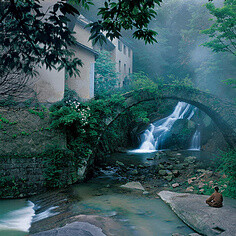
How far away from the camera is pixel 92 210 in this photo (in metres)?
6.47

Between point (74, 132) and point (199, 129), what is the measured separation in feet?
46.3

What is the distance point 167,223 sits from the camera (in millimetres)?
5809

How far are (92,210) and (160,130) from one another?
15.3 meters

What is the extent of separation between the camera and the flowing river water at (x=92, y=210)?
5.59 m

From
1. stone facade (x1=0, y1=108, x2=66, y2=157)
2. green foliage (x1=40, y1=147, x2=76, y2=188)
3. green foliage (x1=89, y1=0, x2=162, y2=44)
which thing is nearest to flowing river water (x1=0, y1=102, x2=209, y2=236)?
green foliage (x1=40, y1=147, x2=76, y2=188)

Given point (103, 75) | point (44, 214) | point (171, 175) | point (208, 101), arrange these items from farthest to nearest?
point (103, 75) < point (208, 101) < point (171, 175) < point (44, 214)

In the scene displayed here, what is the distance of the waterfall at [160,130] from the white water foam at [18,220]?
13.2 metres

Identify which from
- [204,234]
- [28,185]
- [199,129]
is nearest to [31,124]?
[28,185]

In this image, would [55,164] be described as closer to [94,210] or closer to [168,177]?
[94,210]

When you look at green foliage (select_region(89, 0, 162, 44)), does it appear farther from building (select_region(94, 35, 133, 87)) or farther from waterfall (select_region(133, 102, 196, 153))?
building (select_region(94, 35, 133, 87))

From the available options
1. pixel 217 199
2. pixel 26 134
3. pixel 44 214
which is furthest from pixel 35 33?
pixel 26 134

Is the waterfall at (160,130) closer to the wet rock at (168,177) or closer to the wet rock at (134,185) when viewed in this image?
the wet rock at (168,177)

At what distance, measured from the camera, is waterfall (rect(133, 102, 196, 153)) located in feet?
65.7

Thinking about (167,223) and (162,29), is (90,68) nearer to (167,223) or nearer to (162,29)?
(167,223)
